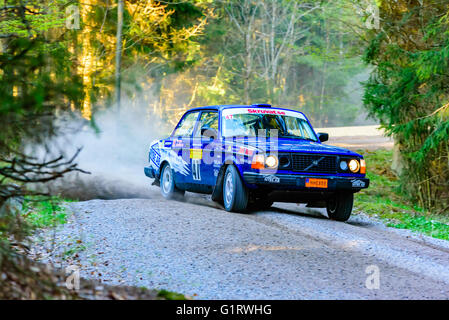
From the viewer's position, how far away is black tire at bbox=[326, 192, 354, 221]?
414 inches

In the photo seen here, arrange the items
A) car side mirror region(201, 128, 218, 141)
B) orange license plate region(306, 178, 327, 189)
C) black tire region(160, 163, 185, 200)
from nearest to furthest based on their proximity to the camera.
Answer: orange license plate region(306, 178, 327, 189) < car side mirror region(201, 128, 218, 141) < black tire region(160, 163, 185, 200)

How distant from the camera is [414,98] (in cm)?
1591

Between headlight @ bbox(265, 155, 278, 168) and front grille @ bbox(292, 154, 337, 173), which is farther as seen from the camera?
front grille @ bbox(292, 154, 337, 173)

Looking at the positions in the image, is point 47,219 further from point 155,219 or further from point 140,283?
point 140,283

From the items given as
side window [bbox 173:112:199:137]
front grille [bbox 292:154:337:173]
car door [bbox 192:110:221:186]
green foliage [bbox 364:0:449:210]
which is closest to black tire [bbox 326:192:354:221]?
front grille [bbox 292:154:337:173]

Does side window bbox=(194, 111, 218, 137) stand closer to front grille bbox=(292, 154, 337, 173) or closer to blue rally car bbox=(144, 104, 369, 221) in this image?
blue rally car bbox=(144, 104, 369, 221)

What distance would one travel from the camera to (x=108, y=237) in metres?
8.13

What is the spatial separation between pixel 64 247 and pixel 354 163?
5104mm

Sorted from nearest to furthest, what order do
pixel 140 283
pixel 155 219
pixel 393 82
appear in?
pixel 140 283, pixel 155 219, pixel 393 82

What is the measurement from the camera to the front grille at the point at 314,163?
32.4ft

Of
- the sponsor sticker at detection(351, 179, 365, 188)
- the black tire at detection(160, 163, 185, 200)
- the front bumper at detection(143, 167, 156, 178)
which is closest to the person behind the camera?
the sponsor sticker at detection(351, 179, 365, 188)

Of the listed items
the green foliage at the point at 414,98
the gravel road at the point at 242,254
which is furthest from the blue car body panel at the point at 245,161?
the green foliage at the point at 414,98

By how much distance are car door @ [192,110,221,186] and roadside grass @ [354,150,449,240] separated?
3.40 meters
